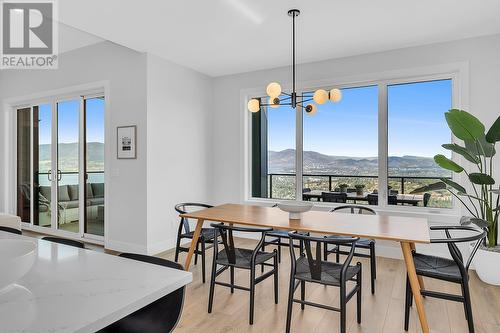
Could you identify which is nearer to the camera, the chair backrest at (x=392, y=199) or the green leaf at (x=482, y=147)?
the green leaf at (x=482, y=147)

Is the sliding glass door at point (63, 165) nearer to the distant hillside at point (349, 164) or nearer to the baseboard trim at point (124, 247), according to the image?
the baseboard trim at point (124, 247)

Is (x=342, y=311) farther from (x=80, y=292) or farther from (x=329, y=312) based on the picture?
(x=80, y=292)

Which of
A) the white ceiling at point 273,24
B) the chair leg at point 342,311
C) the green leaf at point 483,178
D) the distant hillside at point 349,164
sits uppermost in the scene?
the white ceiling at point 273,24

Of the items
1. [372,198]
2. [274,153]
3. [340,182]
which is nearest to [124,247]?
[274,153]

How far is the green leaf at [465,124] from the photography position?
2885 millimetres

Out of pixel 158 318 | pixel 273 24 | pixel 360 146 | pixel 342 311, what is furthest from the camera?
pixel 360 146

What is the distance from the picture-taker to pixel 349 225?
8.80 ft

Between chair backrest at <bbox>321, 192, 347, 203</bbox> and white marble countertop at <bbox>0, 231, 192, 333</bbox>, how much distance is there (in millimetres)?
3785

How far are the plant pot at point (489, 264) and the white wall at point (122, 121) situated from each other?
3.87m

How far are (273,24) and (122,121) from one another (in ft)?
7.95

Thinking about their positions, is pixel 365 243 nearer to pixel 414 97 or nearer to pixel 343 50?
pixel 414 97

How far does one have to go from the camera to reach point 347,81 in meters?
4.48

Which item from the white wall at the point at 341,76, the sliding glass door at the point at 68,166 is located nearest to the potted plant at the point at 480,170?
the white wall at the point at 341,76

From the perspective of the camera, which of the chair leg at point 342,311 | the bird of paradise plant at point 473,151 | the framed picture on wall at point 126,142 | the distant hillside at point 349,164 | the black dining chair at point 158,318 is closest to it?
the black dining chair at point 158,318
